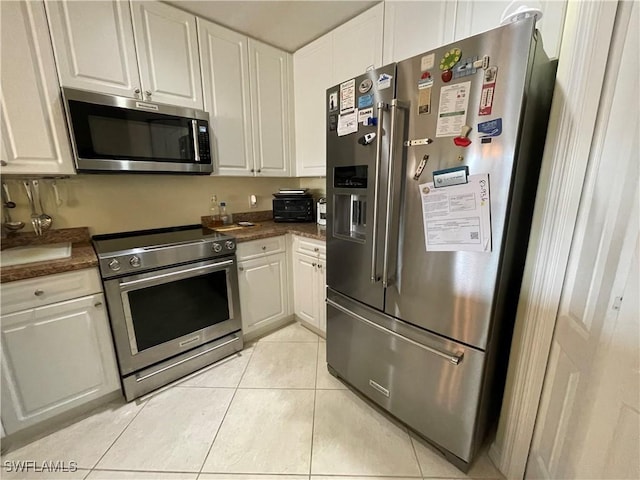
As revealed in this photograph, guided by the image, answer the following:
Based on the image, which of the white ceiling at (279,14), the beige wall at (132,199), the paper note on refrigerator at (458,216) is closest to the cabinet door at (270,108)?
the white ceiling at (279,14)

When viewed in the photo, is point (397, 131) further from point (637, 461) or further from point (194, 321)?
point (194, 321)

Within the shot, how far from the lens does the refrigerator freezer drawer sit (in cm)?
111

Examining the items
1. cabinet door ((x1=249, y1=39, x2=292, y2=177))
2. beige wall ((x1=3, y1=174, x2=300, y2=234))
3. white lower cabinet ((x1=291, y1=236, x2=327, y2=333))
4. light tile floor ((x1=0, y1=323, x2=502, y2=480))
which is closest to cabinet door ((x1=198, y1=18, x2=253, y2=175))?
cabinet door ((x1=249, y1=39, x2=292, y2=177))

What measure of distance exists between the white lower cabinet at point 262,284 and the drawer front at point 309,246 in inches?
4.8

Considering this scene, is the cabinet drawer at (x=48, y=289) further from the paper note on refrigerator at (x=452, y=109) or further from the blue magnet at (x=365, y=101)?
the paper note on refrigerator at (x=452, y=109)

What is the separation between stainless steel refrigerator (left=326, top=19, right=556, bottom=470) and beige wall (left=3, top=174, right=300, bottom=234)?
4.31 feet

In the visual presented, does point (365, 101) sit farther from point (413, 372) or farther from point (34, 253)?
point (34, 253)

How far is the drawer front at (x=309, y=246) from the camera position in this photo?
6.46ft

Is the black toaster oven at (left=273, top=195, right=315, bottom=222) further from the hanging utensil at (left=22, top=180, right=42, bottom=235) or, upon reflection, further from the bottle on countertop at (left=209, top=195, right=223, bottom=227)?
the hanging utensil at (left=22, top=180, right=42, bottom=235)

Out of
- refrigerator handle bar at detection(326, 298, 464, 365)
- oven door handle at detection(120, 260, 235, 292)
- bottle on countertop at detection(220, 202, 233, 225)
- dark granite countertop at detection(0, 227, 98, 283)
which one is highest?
bottle on countertop at detection(220, 202, 233, 225)

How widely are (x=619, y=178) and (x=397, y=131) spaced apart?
694mm

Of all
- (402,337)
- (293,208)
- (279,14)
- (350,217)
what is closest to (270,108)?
(279,14)

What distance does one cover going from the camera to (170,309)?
66.1 inches

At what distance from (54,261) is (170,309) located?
621 millimetres
